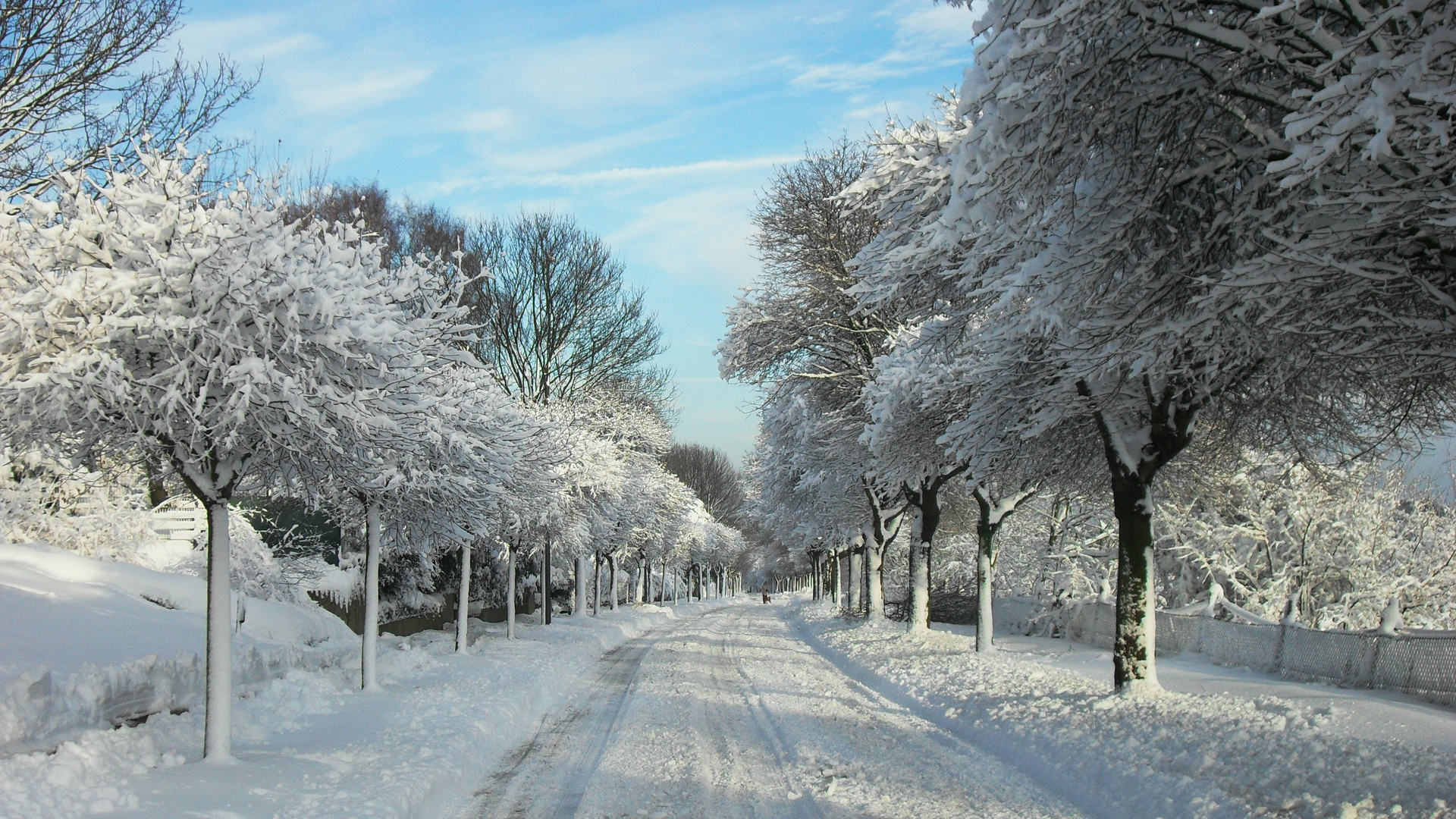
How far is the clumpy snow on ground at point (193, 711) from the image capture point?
6684 mm

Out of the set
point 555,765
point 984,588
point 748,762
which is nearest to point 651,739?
point 555,765

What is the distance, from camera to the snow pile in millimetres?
6590

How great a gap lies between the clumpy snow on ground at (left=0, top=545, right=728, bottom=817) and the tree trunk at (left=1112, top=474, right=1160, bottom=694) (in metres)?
7.34

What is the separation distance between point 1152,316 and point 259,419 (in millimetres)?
7055

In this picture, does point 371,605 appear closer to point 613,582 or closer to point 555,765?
point 555,765

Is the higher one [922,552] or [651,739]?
[922,552]

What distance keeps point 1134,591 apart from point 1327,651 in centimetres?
573

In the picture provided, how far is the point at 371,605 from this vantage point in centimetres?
1440

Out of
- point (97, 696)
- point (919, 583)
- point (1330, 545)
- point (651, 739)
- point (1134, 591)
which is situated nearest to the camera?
point (97, 696)

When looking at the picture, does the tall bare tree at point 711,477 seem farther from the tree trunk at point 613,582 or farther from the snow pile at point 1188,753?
the snow pile at point 1188,753

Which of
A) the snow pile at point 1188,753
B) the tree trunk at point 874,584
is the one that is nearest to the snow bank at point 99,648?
the snow pile at point 1188,753

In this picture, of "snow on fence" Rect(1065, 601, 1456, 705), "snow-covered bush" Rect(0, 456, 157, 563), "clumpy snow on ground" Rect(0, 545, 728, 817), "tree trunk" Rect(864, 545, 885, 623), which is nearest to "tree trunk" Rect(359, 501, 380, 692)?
"clumpy snow on ground" Rect(0, 545, 728, 817)

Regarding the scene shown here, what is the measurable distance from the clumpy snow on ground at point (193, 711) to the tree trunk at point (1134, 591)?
734 centimetres

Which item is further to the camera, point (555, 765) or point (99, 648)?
point (99, 648)
